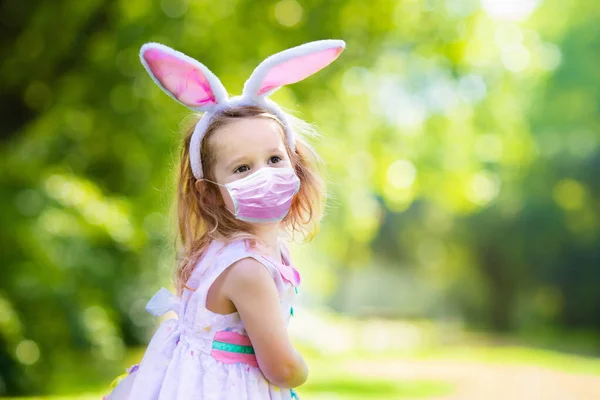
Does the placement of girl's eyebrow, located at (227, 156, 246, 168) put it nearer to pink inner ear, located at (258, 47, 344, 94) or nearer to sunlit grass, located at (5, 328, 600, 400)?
pink inner ear, located at (258, 47, 344, 94)

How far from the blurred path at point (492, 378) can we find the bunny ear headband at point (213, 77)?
7.70 meters

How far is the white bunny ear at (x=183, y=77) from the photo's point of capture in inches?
89.4

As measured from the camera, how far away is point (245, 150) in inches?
87.0

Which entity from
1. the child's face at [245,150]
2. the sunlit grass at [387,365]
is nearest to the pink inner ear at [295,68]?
the child's face at [245,150]

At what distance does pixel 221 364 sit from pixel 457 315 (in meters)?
21.2

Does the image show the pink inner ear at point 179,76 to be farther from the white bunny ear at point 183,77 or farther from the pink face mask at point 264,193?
the pink face mask at point 264,193

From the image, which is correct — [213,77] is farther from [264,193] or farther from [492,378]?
[492,378]

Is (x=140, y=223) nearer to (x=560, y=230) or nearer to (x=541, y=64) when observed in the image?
(x=541, y=64)

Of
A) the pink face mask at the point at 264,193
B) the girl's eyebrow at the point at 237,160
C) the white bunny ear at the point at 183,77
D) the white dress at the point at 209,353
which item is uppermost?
the white bunny ear at the point at 183,77

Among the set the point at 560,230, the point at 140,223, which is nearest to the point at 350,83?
the point at 140,223

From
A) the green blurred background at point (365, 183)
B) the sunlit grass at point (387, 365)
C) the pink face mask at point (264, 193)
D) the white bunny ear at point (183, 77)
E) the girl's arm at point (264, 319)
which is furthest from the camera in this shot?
the sunlit grass at point (387, 365)

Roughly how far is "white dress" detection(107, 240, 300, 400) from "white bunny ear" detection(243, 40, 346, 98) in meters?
0.43

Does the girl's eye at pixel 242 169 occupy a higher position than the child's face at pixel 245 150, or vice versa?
the child's face at pixel 245 150

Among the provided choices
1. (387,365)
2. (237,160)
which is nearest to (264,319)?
(237,160)
